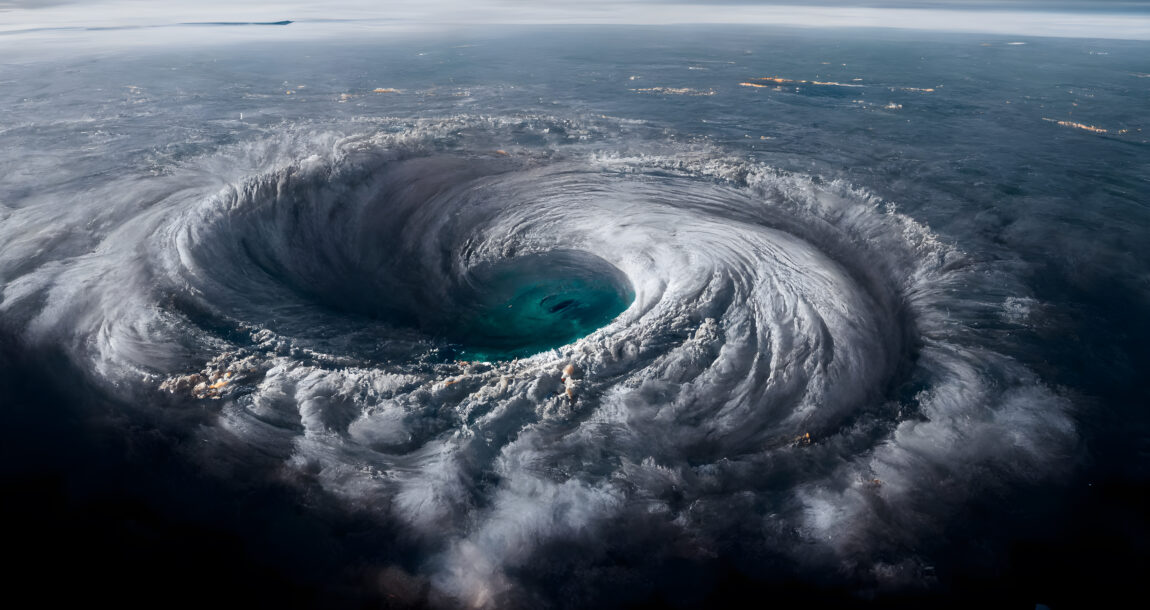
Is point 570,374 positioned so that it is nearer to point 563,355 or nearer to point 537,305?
point 563,355

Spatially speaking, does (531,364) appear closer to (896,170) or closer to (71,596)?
(71,596)

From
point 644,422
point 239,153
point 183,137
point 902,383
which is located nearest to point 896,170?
point 902,383

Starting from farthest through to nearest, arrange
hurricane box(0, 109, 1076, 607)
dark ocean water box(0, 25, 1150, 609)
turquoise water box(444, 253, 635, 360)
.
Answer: turquoise water box(444, 253, 635, 360)
hurricane box(0, 109, 1076, 607)
dark ocean water box(0, 25, 1150, 609)

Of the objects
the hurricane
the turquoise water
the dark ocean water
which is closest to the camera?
the dark ocean water

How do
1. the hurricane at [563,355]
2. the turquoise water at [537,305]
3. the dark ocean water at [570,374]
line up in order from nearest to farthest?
1. the dark ocean water at [570,374]
2. the hurricane at [563,355]
3. the turquoise water at [537,305]

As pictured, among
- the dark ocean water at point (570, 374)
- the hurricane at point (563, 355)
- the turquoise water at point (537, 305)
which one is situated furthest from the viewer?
the turquoise water at point (537, 305)

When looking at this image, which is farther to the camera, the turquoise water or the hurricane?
the turquoise water
